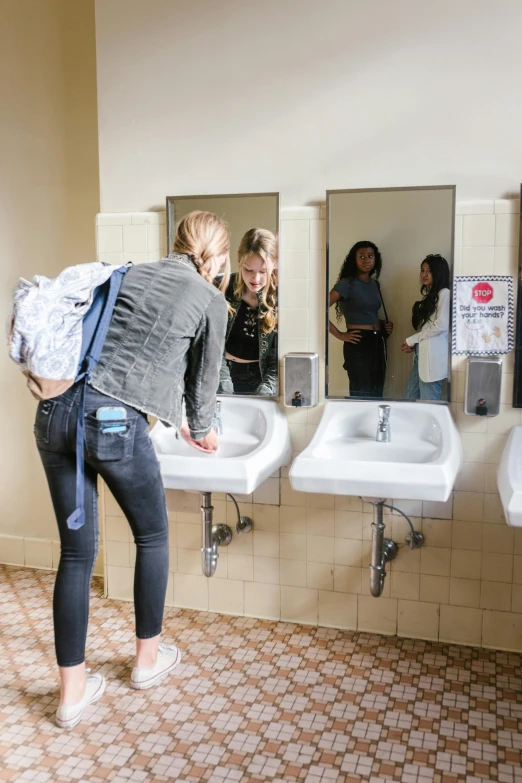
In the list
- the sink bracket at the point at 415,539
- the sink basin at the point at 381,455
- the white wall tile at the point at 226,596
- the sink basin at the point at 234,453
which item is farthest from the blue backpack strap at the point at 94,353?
the sink bracket at the point at 415,539

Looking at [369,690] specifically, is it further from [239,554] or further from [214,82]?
[214,82]

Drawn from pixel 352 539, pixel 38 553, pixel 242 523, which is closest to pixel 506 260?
pixel 352 539

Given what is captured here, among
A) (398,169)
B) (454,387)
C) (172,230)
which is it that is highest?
(398,169)

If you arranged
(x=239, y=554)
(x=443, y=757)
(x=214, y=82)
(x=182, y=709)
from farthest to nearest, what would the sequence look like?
(x=239, y=554)
(x=214, y=82)
(x=182, y=709)
(x=443, y=757)

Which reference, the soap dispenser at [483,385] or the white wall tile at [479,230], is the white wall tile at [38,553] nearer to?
the soap dispenser at [483,385]

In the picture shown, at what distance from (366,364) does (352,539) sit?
2.12 feet

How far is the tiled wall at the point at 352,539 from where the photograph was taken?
2.55 meters

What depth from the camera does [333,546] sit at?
277cm

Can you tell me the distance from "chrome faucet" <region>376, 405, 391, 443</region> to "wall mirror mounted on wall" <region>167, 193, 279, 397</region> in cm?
42

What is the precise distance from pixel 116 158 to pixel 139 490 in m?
1.41

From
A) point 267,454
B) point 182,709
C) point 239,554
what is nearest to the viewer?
point 182,709

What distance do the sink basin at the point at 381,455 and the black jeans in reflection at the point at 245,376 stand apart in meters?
0.29

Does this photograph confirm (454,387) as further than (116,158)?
No

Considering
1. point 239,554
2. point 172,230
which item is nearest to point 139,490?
point 239,554
